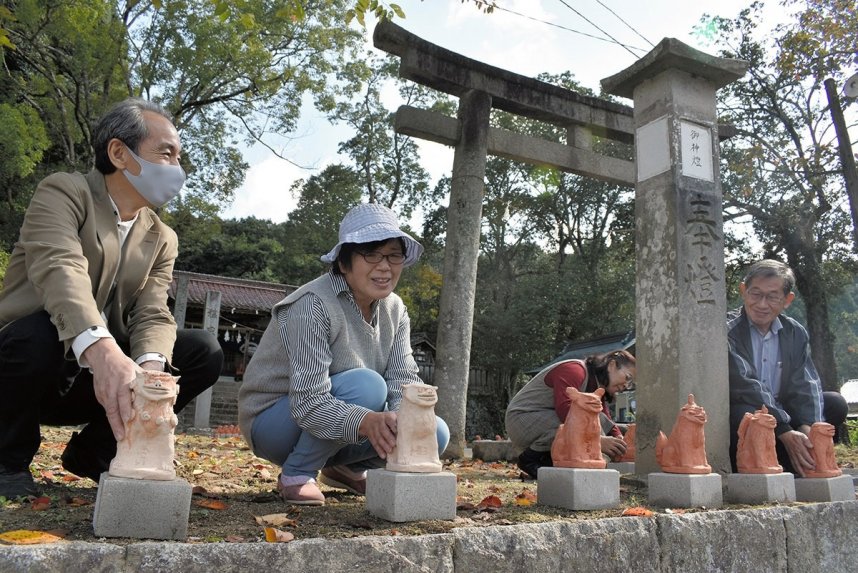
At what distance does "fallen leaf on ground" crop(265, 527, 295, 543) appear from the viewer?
1.70 m

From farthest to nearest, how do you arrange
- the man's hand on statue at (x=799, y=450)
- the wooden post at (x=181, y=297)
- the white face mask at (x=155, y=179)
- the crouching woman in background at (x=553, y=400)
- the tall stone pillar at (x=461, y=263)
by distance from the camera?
the wooden post at (x=181, y=297) < the tall stone pillar at (x=461, y=263) < the crouching woman in background at (x=553, y=400) < the man's hand on statue at (x=799, y=450) < the white face mask at (x=155, y=179)

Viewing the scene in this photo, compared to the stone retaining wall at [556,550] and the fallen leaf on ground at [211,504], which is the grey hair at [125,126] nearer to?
the fallen leaf on ground at [211,504]

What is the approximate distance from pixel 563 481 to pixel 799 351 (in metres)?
2.20

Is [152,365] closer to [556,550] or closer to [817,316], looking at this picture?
[556,550]

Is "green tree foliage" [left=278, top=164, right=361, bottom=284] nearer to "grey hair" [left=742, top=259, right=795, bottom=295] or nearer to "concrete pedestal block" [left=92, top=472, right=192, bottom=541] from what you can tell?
"grey hair" [left=742, top=259, right=795, bottom=295]

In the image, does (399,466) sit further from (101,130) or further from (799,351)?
(799,351)

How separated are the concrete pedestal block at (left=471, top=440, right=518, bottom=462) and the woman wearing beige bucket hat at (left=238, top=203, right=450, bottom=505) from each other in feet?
12.6

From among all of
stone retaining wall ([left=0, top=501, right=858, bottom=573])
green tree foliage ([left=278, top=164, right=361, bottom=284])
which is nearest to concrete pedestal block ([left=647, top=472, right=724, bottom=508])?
stone retaining wall ([left=0, top=501, right=858, bottom=573])

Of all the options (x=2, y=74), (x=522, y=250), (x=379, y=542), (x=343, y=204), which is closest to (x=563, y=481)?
(x=379, y=542)

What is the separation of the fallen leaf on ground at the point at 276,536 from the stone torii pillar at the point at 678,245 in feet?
8.59

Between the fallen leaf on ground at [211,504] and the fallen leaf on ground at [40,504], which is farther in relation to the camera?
the fallen leaf on ground at [211,504]

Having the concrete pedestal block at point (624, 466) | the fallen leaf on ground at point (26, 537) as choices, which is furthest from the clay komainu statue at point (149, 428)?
the concrete pedestal block at point (624, 466)

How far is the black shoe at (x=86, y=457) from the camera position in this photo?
2.66 m

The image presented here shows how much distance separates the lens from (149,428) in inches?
68.6
